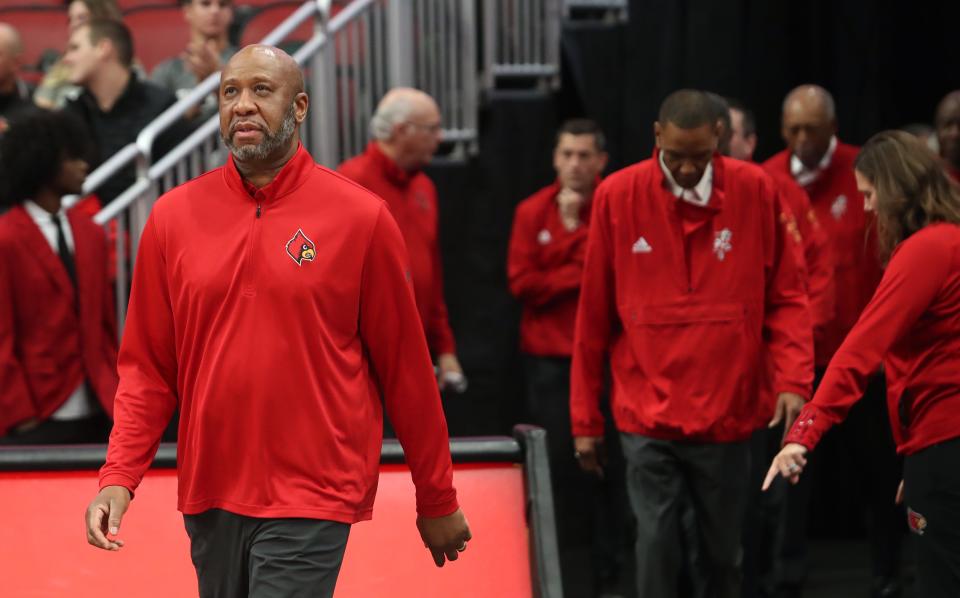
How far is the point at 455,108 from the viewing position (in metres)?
7.89

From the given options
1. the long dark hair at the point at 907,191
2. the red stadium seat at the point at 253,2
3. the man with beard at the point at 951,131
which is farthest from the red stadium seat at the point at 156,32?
the long dark hair at the point at 907,191

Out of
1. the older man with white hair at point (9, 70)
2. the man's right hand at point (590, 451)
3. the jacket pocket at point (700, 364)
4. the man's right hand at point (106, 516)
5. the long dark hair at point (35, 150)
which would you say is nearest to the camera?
the man's right hand at point (106, 516)

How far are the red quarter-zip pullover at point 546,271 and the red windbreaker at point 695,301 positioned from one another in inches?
73.2

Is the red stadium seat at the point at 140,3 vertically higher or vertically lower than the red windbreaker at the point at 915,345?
higher

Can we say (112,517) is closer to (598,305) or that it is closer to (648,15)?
(598,305)

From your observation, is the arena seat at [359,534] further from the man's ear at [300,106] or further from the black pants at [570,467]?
the black pants at [570,467]

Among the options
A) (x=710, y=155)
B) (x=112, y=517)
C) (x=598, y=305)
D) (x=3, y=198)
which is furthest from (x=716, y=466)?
(x=3, y=198)

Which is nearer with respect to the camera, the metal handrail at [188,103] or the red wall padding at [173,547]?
A: the red wall padding at [173,547]

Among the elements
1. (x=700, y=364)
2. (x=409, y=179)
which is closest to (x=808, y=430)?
(x=700, y=364)

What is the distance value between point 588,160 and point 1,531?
3.27 meters

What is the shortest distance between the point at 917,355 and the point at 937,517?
0.47 m

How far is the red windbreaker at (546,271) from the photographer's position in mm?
7172

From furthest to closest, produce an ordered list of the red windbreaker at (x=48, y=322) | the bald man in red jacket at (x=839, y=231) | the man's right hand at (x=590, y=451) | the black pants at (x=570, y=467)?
the black pants at (x=570, y=467) < the bald man in red jacket at (x=839, y=231) < the red windbreaker at (x=48, y=322) < the man's right hand at (x=590, y=451)

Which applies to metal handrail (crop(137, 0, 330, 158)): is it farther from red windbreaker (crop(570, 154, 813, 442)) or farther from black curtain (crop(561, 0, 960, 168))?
red windbreaker (crop(570, 154, 813, 442))
